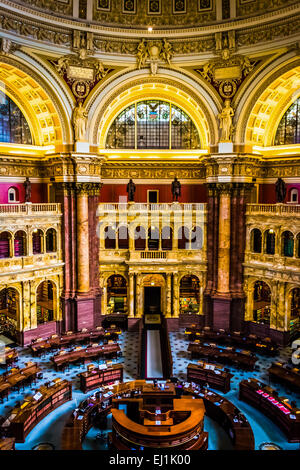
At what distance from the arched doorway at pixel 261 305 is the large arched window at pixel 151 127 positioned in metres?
13.3

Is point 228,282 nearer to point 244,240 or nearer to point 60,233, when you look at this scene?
point 244,240

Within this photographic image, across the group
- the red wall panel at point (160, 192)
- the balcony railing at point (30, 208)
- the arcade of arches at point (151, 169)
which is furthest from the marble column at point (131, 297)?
the balcony railing at point (30, 208)

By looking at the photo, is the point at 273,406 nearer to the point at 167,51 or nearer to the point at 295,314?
the point at 295,314

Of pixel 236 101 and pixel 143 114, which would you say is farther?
pixel 143 114

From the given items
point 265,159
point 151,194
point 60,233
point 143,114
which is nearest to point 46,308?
point 60,233

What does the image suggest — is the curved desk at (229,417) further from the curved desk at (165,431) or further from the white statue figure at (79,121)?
the white statue figure at (79,121)

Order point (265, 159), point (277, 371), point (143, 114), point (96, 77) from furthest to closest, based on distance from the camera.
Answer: point (143, 114), point (265, 159), point (96, 77), point (277, 371)

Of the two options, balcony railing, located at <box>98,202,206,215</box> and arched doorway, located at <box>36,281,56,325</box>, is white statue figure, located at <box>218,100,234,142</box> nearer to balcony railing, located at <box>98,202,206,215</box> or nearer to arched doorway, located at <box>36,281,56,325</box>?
balcony railing, located at <box>98,202,206,215</box>

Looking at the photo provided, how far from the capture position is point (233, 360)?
23531 mm

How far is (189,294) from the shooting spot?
33.1 metres

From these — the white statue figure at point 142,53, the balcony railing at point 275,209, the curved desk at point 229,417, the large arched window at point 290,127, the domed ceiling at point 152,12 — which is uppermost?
the domed ceiling at point 152,12

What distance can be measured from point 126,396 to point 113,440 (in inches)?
110

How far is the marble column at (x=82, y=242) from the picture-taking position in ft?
94.4

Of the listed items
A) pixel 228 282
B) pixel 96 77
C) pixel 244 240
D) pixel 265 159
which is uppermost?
pixel 96 77
